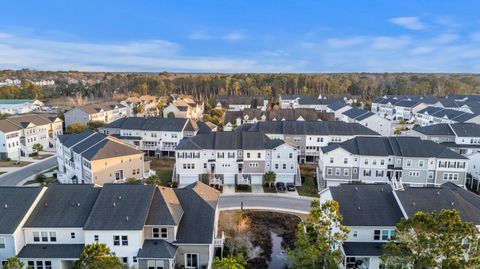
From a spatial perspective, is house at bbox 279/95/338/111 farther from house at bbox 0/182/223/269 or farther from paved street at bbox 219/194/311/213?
house at bbox 0/182/223/269

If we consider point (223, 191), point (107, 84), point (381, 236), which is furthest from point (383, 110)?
point (107, 84)

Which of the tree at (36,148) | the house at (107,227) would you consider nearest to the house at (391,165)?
the house at (107,227)

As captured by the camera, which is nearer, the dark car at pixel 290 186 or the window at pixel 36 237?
the window at pixel 36 237

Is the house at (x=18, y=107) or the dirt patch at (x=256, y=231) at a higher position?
the house at (x=18, y=107)

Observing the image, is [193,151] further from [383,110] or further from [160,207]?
[383,110]

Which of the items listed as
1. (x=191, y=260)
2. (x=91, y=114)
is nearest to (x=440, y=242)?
(x=191, y=260)

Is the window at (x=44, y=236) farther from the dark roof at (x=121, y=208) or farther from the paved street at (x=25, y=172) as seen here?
the paved street at (x=25, y=172)
